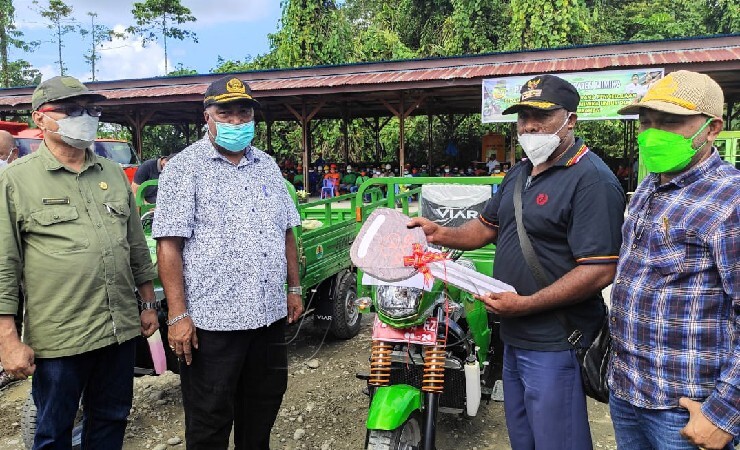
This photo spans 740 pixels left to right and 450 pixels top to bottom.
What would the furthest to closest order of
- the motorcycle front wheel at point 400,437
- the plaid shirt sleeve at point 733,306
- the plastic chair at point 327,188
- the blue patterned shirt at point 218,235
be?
the plastic chair at point 327,188 < the motorcycle front wheel at point 400,437 < the blue patterned shirt at point 218,235 < the plaid shirt sleeve at point 733,306

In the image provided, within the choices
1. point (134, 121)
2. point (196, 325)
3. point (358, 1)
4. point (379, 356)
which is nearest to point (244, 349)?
point (196, 325)

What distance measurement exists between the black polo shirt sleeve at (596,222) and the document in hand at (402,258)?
0.30 m

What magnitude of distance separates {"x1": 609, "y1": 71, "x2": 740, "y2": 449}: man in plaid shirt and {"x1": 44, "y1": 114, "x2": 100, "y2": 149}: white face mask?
207cm

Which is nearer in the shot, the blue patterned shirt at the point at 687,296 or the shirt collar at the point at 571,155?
the blue patterned shirt at the point at 687,296

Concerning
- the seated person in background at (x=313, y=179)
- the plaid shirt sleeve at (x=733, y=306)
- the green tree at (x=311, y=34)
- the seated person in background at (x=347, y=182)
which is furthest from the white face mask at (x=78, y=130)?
the green tree at (x=311, y=34)

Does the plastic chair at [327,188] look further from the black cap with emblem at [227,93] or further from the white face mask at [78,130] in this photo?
the white face mask at [78,130]

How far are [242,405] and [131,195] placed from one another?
3.57 feet

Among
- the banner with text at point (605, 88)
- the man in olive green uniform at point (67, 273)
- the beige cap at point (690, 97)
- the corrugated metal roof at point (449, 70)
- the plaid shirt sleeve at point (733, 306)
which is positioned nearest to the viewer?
the plaid shirt sleeve at point (733, 306)

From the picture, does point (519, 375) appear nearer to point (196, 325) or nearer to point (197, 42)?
point (196, 325)

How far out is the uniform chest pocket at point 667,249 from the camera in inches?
58.1

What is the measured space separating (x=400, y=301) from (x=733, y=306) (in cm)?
147

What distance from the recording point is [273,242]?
235 cm

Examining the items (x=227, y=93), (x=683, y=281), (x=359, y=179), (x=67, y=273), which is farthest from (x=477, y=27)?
(x=683, y=281)

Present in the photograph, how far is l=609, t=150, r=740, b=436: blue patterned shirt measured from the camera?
1.41m
